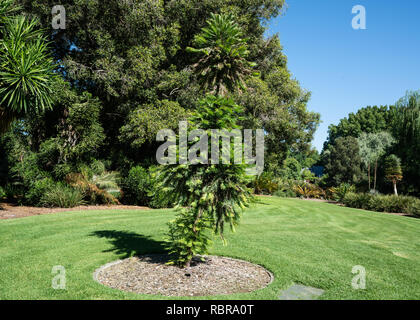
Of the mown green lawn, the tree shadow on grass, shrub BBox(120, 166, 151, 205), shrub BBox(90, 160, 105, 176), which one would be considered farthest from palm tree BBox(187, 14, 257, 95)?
shrub BBox(90, 160, 105, 176)

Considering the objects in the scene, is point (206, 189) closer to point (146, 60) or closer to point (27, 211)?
point (27, 211)

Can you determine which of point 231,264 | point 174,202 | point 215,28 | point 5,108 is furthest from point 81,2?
point 231,264

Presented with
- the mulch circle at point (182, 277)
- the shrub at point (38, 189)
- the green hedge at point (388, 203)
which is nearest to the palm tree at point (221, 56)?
the mulch circle at point (182, 277)

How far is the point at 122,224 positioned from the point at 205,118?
631 cm

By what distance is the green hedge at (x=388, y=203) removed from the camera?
18.1 meters

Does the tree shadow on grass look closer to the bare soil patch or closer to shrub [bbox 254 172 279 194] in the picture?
the bare soil patch

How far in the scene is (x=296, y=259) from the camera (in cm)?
675

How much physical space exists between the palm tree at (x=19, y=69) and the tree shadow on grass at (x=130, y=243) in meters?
6.43

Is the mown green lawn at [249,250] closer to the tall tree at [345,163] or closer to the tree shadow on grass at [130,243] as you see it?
the tree shadow on grass at [130,243]

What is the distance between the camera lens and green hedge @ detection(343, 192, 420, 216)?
1814 centimetres

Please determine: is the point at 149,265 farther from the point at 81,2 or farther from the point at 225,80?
the point at 81,2

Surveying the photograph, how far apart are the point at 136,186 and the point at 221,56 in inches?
430

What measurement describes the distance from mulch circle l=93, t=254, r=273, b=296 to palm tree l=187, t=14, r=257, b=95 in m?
3.47

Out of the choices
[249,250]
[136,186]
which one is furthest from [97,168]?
[249,250]
